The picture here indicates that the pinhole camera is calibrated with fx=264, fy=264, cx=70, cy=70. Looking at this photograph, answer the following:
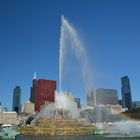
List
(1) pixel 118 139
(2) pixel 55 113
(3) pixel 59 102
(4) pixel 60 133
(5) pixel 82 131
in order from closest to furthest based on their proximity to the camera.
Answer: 1. (1) pixel 118 139
2. (4) pixel 60 133
3. (5) pixel 82 131
4. (2) pixel 55 113
5. (3) pixel 59 102

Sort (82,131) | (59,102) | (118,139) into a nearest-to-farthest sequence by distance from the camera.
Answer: (118,139) < (82,131) < (59,102)

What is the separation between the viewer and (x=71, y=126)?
119 metres

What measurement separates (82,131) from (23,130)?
27.1 meters

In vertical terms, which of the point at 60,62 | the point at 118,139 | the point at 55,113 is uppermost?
the point at 60,62

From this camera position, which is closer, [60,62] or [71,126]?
[60,62]

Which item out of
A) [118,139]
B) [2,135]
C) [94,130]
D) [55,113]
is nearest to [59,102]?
[55,113]

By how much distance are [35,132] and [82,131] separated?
21428 millimetres

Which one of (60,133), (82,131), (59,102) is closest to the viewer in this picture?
(60,133)

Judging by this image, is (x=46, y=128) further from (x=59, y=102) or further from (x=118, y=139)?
(x=59, y=102)

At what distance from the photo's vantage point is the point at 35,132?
114375 millimetres

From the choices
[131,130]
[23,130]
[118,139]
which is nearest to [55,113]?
[23,130]

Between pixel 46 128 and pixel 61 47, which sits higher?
pixel 61 47

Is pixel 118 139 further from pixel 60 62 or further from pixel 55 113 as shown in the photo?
pixel 55 113

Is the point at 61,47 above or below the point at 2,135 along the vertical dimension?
above
